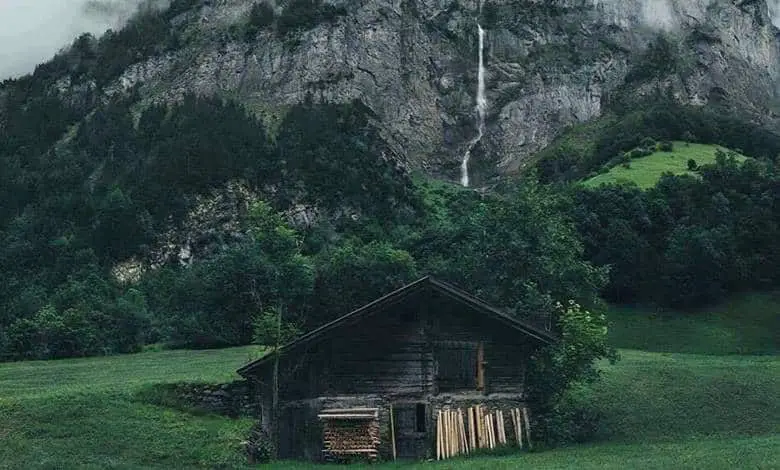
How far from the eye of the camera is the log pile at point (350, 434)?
115ft

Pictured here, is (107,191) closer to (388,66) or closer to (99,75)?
(99,75)

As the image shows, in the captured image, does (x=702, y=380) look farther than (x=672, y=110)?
No

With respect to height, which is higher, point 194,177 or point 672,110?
point 672,110

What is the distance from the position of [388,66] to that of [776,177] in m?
107

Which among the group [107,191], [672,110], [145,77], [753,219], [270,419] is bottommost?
[270,419]

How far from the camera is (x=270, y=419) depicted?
36688 mm

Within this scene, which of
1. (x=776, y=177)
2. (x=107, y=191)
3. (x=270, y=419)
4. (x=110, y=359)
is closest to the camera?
(x=270, y=419)

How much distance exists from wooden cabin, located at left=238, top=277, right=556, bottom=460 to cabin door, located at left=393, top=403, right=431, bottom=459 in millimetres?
38

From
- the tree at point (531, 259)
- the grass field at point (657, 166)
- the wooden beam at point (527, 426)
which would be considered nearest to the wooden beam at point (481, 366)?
the wooden beam at point (527, 426)

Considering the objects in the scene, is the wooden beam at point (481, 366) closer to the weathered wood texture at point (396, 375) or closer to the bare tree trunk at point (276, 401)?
A: the weathered wood texture at point (396, 375)

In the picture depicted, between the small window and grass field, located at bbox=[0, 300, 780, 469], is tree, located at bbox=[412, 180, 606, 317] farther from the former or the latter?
the small window

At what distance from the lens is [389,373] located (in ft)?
120

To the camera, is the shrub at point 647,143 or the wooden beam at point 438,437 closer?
the wooden beam at point 438,437

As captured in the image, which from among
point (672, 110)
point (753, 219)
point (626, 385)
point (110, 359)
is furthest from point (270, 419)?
point (672, 110)
